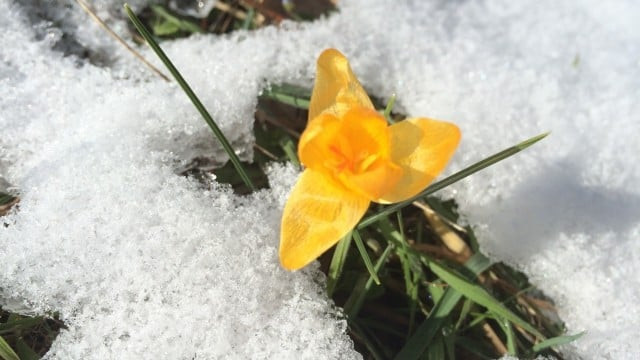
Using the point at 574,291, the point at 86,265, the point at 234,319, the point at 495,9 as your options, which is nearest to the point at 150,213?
the point at 86,265

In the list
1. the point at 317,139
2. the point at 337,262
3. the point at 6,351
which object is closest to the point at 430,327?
the point at 337,262

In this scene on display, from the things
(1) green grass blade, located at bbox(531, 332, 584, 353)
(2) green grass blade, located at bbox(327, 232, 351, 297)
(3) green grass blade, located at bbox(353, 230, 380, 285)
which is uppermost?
(3) green grass blade, located at bbox(353, 230, 380, 285)

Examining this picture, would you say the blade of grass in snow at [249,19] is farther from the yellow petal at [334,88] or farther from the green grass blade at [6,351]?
the green grass blade at [6,351]

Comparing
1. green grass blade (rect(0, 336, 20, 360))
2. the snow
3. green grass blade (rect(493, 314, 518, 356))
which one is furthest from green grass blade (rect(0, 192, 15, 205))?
green grass blade (rect(493, 314, 518, 356))

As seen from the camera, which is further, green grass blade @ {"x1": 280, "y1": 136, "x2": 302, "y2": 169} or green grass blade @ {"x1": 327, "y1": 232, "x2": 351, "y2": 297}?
green grass blade @ {"x1": 280, "y1": 136, "x2": 302, "y2": 169}

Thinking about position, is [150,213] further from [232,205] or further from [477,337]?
[477,337]

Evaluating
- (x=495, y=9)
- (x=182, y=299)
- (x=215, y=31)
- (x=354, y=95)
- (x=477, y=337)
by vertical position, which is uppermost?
(x=354, y=95)

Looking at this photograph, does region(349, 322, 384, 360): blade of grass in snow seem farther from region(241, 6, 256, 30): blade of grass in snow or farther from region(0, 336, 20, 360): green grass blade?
region(241, 6, 256, 30): blade of grass in snow
